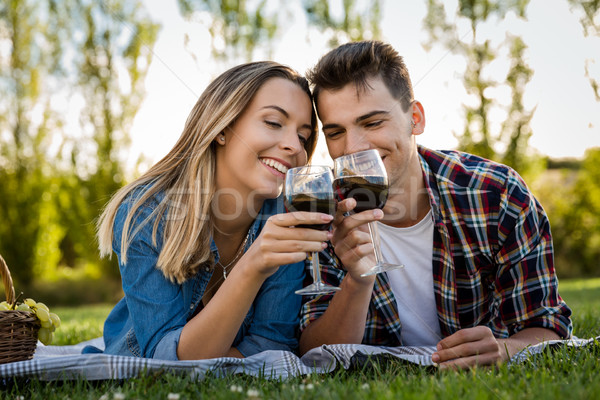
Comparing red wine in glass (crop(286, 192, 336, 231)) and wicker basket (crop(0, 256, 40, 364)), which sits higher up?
red wine in glass (crop(286, 192, 336, 231))

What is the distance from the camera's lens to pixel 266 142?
10.2 feet

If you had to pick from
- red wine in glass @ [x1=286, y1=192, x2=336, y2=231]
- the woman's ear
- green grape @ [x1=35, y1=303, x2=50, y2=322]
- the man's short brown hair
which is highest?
the man's short brown hair

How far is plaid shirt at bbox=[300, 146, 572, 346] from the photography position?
10.1ft

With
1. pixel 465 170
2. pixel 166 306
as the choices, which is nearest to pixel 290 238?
pixel 166 306

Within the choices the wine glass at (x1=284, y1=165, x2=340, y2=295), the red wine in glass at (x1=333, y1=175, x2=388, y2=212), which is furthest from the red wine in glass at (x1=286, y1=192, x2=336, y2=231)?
the red wine in glass at (x1=333, y1=175, x2=388, y2=212)

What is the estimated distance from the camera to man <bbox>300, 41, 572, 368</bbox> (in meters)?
3.04

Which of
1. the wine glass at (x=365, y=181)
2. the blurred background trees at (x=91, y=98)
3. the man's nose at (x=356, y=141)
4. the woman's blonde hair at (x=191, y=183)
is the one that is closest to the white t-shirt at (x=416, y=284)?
the man's nose at (x=356, y=141)

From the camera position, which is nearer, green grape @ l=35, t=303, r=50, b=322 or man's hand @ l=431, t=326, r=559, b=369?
man's hand @ l=431, t=326, r=559, b=369

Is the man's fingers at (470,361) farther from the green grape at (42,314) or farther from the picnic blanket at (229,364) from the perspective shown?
the green grape at (42,314)

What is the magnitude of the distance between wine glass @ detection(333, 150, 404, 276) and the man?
20 cm

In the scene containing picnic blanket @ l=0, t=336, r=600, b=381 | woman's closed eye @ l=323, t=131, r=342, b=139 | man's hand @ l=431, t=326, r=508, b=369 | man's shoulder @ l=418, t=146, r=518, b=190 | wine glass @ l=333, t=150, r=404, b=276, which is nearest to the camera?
picnic blanket @ l=0, t=336, r=600, b=381

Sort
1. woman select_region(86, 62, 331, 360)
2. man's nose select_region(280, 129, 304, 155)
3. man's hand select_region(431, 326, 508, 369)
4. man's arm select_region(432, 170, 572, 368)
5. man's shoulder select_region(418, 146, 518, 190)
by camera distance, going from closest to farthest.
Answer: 1. man's hand select_region(431, 326, 508, 369)
2. woman select_region(86, 62, 331, 360)
3. man's arm select_region(432, 170, 572, 368)
4. man's nose select_region(280, 129, 304, 155)
5. man's shoulder select_region(418, 146, 518, 190)

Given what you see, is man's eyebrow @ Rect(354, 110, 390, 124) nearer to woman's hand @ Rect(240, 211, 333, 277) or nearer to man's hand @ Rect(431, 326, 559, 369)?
woman's hand @ Rect(240, 211, 333, 277)

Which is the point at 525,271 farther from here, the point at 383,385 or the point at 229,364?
the point at 229,364
